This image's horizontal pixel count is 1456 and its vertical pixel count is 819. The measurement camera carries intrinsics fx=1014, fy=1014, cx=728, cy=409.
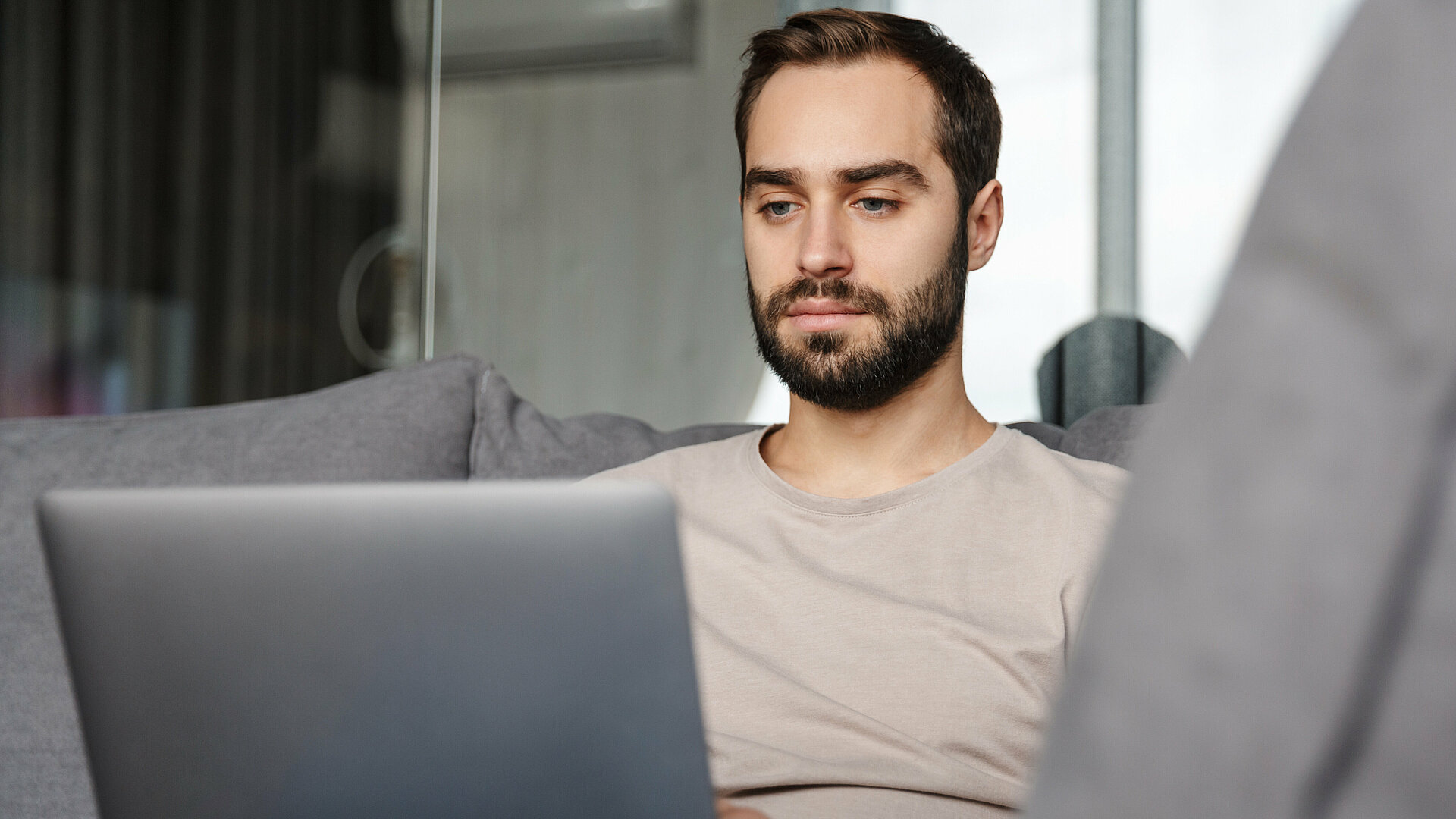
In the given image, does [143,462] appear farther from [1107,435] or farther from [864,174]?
[1107,435]

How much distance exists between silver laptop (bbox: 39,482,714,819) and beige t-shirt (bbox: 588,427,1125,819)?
1.42ft

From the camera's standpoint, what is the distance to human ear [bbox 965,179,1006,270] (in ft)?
4.29


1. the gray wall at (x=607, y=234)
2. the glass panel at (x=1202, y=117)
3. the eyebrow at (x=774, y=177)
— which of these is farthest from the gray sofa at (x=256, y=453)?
the gray wall at (x=607, y=234)

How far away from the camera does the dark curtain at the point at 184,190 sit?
8.53 ft

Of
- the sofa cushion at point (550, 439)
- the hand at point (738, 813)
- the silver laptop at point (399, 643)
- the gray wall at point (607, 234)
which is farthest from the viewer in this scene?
the gray wall at point (607, 234)

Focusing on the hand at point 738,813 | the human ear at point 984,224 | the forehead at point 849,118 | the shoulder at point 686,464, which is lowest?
the hand at point 738,813

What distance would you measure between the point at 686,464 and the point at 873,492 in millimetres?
227

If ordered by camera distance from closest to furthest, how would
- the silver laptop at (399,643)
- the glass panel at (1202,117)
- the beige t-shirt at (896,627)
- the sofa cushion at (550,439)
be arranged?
the silver laptop at (399,643)
the beige t-shirt at (896,627)
the sofa cushion at (550,439)
the glass panel at (1202,117)

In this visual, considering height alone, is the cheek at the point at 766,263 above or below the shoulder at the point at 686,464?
above

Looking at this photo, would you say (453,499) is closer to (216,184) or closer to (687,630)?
(687,630)

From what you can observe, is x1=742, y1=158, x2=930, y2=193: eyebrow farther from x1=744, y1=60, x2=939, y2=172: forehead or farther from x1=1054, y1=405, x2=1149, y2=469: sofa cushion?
x1=1054, y1=405, x2=1149, y2=469: sofa cushion

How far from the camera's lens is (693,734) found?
46 centimetres

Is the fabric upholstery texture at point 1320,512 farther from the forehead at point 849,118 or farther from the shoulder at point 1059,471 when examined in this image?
the forehead at point 849,118

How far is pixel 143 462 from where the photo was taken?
1211 mm
